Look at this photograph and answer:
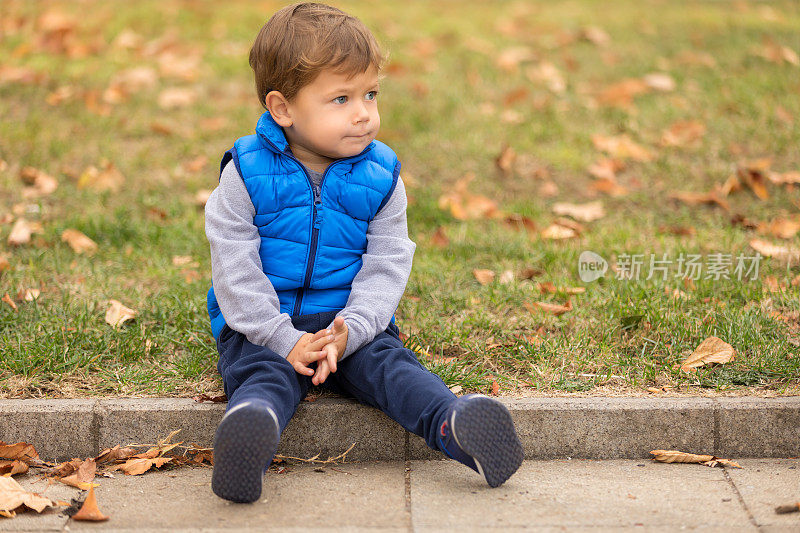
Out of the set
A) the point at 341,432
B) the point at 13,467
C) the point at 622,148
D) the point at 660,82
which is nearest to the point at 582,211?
the point at 622,148

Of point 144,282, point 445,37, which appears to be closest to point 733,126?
point 445,37

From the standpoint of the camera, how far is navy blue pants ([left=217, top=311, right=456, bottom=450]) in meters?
2.59

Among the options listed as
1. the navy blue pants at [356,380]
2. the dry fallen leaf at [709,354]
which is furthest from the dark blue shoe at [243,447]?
the dry fallen leaf at [709,354]

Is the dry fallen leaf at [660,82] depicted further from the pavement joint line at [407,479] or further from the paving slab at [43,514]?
the paving slab at [43,514]

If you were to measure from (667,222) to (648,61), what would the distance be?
2260 mm

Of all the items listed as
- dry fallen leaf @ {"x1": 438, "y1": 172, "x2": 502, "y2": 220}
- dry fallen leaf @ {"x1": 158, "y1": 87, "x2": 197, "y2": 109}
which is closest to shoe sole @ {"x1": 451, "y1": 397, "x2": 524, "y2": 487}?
dry fallen leaf @ {"x1": 438, "y1": 172, "x2": 502, "y2": 220}

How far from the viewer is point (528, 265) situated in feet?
13.0

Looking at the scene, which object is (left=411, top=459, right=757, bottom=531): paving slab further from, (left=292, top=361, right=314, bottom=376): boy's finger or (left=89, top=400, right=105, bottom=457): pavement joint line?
(left=89, top=400, right=105, bottom=457): pavement joint line

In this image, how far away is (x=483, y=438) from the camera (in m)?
2.45

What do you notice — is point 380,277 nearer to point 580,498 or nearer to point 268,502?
point 268,502

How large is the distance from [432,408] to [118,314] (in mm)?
1420

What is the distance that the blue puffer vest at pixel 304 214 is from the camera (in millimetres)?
2846

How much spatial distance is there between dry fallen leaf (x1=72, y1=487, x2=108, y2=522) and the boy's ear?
1.25 metres

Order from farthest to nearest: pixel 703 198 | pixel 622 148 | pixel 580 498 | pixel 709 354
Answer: pixel 622 148 → pixel 703 198 → pixel 709 354 → pixel 580 498
